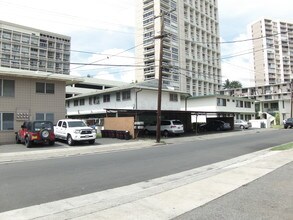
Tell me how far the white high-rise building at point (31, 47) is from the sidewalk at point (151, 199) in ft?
276

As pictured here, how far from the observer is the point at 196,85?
90.2 m

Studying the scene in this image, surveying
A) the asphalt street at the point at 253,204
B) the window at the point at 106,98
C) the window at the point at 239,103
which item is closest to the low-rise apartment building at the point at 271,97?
the window at the point at 239,103

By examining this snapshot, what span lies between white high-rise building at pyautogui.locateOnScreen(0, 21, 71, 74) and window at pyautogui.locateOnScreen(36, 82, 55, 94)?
63593mm

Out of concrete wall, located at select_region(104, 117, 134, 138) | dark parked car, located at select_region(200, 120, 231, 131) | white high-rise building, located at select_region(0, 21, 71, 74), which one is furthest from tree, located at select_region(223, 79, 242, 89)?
concrete wall, located at select_region(104, 117, 134, 138)

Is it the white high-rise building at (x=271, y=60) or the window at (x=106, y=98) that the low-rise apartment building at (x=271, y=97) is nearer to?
the white high-rise building at (x=271, y=60)

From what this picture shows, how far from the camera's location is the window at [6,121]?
23873mm

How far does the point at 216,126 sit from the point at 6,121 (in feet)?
94.6

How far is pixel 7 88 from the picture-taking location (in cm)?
2462

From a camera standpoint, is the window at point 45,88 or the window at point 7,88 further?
the window at point 45,88

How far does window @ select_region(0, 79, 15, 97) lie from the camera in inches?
959

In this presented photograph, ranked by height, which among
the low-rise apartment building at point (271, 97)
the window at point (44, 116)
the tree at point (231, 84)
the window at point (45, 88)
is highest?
the tree at point (231, 84)

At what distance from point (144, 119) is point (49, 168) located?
93.5 ft

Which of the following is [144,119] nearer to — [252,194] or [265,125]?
[265,125]

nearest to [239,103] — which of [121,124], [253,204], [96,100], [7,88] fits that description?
[96,100]
